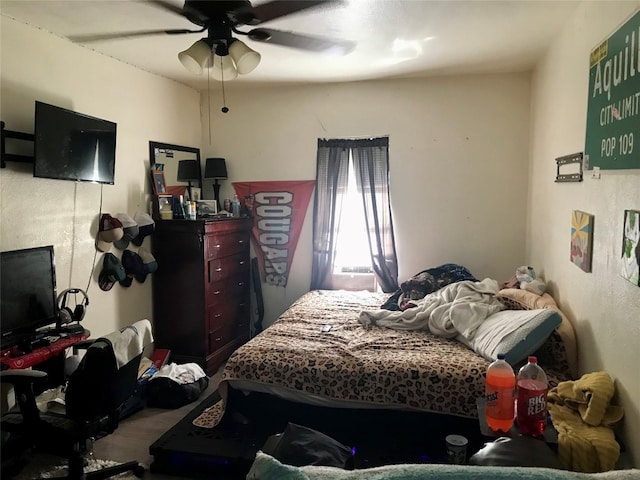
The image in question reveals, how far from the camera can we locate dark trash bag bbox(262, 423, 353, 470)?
182cm

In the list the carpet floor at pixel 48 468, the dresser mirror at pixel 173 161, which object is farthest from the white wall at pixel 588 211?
the dresser mirror at pixel 173 161

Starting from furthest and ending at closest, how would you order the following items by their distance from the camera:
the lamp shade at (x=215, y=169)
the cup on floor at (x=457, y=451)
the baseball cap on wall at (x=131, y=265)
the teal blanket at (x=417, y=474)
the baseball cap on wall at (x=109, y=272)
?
the lamp shade at (x=215, y=169)
the baseball cap on wall at (x=131, y=265)
the baseball cap on wall at (x=109, y=272)
the cup on floor at (x=457, y=451)
the teal blanket at (x=417, y=474)

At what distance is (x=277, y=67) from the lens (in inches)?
148

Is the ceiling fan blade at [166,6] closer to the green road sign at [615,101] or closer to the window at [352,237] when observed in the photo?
the green road sign at [615,101]

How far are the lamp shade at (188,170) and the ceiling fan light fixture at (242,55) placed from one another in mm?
1969

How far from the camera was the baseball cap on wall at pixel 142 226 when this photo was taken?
3.62 m

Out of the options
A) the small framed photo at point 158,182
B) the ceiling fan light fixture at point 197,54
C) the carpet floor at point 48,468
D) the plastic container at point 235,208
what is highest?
the ceiling fan light fixture at point 197,54

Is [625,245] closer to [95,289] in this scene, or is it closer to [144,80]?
[95,289]

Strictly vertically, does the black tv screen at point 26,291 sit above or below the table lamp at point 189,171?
below

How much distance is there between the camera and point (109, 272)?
3354 millimetres

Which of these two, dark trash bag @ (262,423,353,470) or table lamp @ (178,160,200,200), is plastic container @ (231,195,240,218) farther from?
dark trash bag @ (262,423,353,470)

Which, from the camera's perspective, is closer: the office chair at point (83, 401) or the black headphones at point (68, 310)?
the office chair at point (83, 401)

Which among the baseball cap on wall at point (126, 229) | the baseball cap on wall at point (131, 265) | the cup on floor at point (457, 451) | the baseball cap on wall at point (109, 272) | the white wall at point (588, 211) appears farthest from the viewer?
the baseball cap on wall at point (131, 265)

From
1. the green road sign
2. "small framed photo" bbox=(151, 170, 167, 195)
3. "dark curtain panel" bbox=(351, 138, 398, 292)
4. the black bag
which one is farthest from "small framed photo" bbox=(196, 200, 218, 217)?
the green road sign
